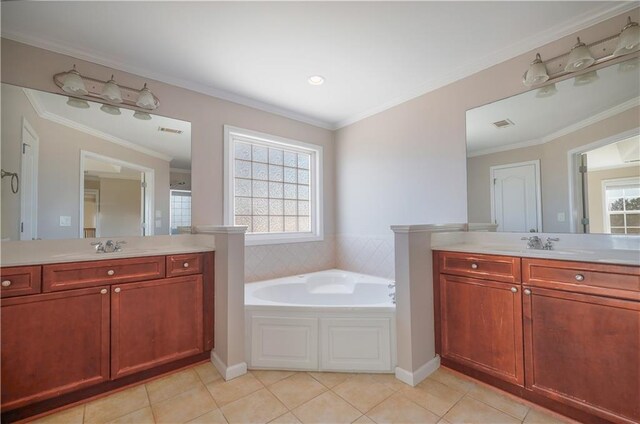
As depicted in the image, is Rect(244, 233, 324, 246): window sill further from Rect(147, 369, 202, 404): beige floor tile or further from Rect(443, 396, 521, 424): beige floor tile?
Rect(443, 396, 521, 424): beige floor tile

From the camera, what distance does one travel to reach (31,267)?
5.16 ft

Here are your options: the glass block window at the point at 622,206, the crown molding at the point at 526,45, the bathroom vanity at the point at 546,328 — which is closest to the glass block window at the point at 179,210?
the bathroom vanity at the point at 546,328

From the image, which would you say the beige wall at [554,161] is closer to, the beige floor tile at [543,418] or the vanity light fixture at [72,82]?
the beige floor tile at [543,418]

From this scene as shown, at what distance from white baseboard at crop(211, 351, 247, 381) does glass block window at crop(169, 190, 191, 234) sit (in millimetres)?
1153

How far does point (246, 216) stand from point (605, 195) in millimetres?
2944

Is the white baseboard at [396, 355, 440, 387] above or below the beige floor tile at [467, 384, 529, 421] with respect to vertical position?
above

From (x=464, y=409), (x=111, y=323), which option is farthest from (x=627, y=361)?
(x=111, y=323)

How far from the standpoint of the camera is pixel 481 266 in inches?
73.2

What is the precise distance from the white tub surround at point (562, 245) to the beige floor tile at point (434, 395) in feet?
3.03

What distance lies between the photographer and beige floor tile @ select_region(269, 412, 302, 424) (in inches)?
60.6

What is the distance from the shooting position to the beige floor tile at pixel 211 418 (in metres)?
1.55

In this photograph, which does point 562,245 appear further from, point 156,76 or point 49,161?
point 49,161

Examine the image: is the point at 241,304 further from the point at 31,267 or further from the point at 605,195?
the point at 605,195

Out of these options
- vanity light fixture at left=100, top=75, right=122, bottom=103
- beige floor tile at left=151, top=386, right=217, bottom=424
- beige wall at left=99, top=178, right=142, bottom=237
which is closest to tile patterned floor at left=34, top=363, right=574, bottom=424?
beige floor tile at left=151, top=386, right=217, bottom=424
